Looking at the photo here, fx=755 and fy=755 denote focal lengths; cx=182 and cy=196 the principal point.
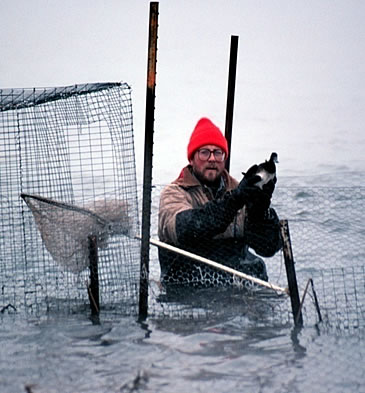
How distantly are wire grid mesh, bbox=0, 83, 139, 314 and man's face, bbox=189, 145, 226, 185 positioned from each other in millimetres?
1034

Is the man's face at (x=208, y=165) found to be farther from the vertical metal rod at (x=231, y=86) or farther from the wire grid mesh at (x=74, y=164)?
the wire grid mesh at (x=74, y=164)

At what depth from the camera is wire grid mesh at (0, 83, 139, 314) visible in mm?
6480

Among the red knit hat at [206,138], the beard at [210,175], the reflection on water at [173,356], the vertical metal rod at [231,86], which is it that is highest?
the vertical metal rod at [231,86]

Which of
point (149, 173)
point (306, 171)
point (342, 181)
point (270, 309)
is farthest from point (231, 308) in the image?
point (306, 171)

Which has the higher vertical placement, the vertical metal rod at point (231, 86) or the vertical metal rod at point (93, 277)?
the vertical metal rod at point (231, 86)

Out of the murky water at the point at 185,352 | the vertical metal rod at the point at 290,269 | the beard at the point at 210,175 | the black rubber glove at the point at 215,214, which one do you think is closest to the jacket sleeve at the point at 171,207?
the black rubber glove at the point at 215,214

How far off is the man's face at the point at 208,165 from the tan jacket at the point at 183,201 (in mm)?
76

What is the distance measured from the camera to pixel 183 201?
7059 millimetres

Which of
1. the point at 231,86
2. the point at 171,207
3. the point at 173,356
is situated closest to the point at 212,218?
the point at 171,207

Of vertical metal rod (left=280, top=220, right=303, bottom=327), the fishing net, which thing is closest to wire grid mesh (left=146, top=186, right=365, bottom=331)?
the fishing net

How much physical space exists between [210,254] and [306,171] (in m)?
9.73

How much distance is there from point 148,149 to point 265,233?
4.69 ft

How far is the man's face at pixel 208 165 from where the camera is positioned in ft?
23.9

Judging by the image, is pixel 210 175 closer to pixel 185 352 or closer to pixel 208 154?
pixel 208 154
